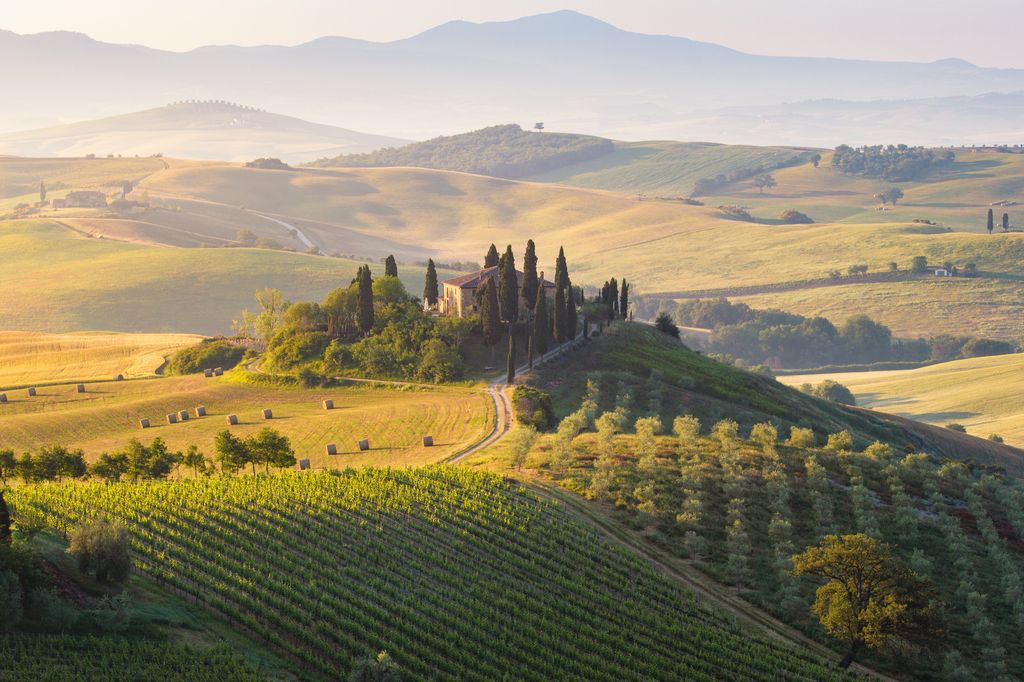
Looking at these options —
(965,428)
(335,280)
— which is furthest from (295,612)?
(335,280)

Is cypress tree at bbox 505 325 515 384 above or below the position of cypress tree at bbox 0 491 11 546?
below

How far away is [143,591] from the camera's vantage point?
36.3 m

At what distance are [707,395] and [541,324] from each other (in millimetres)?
17110

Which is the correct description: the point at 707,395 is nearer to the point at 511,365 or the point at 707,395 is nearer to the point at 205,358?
the point at 511,365

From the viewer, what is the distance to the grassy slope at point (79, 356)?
102 metres

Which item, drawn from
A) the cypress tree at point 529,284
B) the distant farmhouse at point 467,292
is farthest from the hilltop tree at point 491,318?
the cypress tree at point 529,284

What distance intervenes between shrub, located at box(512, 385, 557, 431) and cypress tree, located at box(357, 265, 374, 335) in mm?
24076

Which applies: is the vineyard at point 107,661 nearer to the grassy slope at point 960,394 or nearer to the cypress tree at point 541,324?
the cypress tree at point 541,324

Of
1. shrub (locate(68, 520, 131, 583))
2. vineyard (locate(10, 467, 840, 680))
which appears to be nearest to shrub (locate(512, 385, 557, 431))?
vineyard (locate(10, 467, 840, 680))

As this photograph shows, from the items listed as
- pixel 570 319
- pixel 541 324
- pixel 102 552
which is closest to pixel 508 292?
pixel 541 324

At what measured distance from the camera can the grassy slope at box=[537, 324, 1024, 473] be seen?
86.1 meters

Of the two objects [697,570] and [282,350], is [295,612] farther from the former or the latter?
[282,350]

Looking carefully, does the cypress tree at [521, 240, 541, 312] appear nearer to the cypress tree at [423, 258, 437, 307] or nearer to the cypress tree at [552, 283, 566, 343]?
the cypress tree at [552, 283, 566, 343]

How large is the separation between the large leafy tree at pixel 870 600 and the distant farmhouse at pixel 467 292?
192ft
